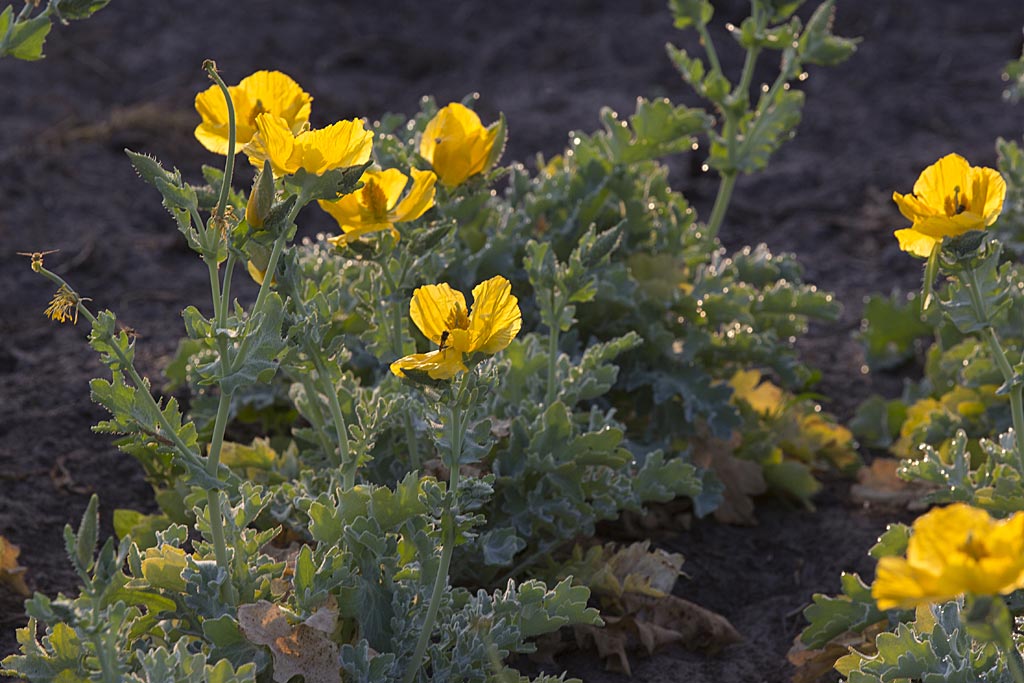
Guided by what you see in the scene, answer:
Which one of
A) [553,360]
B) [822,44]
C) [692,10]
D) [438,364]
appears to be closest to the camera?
[438,364]

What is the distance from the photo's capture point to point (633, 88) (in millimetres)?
6109

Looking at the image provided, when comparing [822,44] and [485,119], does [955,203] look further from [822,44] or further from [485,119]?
[485,119]

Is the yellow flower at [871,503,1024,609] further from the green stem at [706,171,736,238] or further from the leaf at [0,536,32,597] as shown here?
the green stem at [706,171,736,238]

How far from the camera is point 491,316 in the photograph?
6.33 feet

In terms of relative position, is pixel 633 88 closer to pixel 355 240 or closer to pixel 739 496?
pixel 739 496

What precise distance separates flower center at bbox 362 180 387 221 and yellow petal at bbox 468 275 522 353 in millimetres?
437

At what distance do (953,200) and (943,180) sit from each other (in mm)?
35

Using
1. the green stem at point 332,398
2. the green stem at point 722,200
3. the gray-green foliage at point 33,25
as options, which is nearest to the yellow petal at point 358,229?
the green stem at point 332,398

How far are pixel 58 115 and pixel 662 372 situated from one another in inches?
136

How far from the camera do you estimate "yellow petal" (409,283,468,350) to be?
1949 millimetres

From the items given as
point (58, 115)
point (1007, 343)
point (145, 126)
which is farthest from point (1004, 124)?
point (58, 115)

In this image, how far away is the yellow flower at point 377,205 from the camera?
7.52 ft

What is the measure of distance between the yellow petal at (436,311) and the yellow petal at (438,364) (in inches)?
1.5

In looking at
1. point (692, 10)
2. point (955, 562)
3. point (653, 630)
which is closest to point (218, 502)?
point (653, 630)
